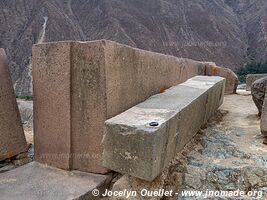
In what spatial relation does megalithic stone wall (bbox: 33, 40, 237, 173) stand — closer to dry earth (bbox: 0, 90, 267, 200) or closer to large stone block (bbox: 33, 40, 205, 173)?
large stone block (bbox: 33, 40, 205, 173)

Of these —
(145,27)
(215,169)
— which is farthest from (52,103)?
(145,27)

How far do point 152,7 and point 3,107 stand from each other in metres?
35.7

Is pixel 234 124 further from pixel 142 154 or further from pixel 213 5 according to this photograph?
pixel 213 5

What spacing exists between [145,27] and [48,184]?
107ft

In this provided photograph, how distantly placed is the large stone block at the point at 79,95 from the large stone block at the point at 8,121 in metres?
0.30

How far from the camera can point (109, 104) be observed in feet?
7.58

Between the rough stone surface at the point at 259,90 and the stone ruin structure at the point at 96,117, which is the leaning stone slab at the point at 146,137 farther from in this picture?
the rough stone surface at the point at 259,90

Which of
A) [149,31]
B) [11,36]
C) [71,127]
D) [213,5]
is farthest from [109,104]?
[213,5]

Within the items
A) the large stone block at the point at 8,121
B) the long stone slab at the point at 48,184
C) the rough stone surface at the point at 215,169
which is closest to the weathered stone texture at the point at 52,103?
the long stone slab at the point at 48,184

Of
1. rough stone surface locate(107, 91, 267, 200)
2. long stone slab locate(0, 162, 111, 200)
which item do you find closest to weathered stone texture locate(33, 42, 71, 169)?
long stone slab locate(0, 162, 111, 200)

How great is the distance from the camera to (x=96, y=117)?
2.34 metres

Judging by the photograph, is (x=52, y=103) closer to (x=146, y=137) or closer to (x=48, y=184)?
(x=48, y=184)

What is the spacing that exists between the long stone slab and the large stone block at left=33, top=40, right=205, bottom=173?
0.10 m

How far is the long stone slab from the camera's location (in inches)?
83.2
